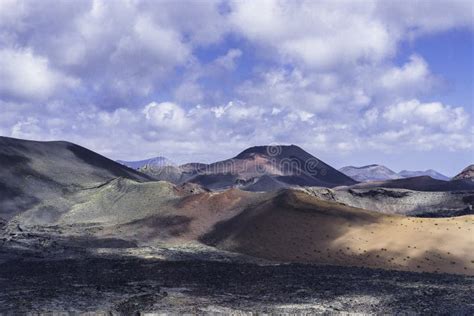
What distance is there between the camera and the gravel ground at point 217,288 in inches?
606

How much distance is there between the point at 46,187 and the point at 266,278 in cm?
3351

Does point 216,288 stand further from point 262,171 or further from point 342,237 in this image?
point 262,171

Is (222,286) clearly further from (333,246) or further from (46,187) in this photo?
(46,187)

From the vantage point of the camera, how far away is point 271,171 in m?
120

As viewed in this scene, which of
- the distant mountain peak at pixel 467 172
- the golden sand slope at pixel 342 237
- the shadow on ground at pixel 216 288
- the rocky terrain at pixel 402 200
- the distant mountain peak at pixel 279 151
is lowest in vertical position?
the shadow on ground at pixel 216 288

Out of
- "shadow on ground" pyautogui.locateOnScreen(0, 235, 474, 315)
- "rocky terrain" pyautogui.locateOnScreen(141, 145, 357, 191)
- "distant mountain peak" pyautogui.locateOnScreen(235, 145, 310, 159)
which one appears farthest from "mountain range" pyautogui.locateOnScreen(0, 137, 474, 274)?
"distant mountain peak" pyautogui.locateOnScreen(235, 145, 310, 159)

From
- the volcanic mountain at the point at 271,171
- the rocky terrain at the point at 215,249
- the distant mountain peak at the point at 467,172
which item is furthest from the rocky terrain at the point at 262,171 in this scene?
the rocky terrain at the point at 215,249

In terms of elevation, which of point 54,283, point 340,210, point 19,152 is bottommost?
point 54,283

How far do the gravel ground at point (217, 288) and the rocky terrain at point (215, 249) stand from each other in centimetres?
6

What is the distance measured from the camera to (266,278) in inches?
814

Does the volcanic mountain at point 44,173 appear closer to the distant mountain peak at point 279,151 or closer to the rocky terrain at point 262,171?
the rocky terrain at point 262,171

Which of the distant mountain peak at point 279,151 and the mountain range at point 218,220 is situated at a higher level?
the distant mountain peak at point 279,151

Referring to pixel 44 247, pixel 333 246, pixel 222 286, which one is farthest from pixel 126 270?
pixel 333 246

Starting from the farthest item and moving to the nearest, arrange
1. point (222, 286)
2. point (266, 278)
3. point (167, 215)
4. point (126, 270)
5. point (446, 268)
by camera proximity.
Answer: point (167, 215) < point (446, 268) < point (126, 270) < point (266, 278) < point (222, 286)
